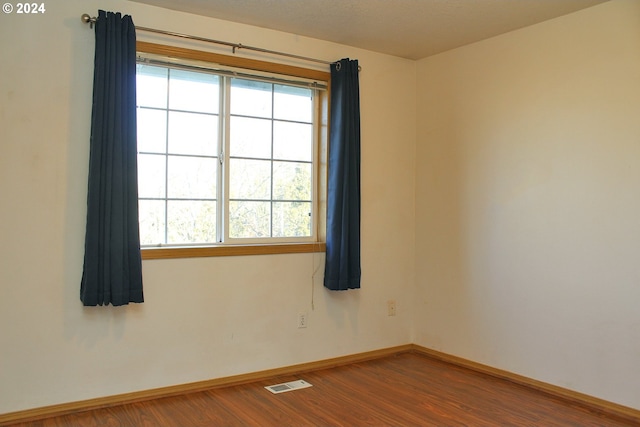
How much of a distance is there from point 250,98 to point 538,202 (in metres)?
2.09

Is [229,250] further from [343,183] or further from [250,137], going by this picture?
[343,183]

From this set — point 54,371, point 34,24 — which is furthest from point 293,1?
point 54,371

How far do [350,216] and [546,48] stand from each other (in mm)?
1733

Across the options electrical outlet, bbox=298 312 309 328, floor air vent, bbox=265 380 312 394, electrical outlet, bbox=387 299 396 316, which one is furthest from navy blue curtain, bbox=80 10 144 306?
electrical outlet, bbox=387 299 396 316

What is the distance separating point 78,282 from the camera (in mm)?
3006

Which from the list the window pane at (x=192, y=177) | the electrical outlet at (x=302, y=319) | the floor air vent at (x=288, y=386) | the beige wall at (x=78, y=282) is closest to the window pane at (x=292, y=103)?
the beige wall at (x=78, y=282)

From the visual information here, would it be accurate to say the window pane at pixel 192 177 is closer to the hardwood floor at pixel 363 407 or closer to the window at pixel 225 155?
the window at pixel 225 155

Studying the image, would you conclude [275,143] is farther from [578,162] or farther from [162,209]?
[578,162]

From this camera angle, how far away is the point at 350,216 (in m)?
3.86

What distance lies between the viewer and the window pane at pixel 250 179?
362cm

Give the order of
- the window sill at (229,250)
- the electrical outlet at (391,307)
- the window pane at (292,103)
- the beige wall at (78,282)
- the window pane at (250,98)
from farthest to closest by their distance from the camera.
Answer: the electrical outlet at (391,307), the window pane at (292,103), the window pane at (250,98), the window sill at (229,250), the beige wall at (78,282)

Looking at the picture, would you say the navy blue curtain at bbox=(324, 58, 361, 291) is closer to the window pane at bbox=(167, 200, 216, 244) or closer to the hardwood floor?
the hardwood floor

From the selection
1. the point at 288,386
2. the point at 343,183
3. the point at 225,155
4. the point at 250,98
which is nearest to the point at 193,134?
the point at 225,155

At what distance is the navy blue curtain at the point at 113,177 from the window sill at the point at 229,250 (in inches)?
7.2
